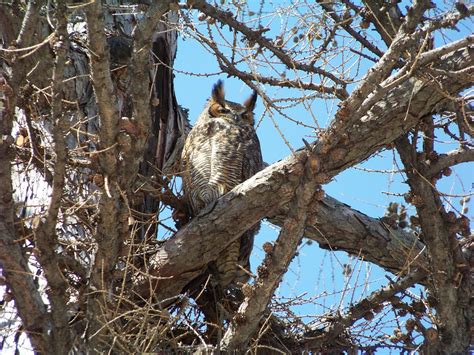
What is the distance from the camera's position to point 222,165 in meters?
3.78

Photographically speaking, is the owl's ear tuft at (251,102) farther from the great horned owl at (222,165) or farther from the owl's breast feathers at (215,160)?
the owl's breast feathers at (215,160)

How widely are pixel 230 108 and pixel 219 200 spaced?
5.00ft

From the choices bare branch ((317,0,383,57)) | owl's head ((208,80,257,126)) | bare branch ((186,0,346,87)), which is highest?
owl's head ((208,80,257,126))

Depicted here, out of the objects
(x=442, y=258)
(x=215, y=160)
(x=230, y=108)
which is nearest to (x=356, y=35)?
(x=442, y=258)

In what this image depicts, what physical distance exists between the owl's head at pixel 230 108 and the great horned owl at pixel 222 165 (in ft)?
0.14

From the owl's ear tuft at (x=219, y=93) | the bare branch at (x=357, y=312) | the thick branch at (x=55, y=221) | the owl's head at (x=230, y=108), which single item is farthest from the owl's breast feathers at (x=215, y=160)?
the thick branch at (x=55, y=221)

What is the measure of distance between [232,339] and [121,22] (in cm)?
181

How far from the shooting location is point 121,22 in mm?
3727

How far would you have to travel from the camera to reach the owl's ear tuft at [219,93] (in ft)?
14.5

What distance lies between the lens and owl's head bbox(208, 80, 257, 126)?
4.26 metres

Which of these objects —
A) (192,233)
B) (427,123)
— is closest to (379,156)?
(427,123)

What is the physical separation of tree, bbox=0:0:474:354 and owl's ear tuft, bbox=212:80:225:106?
3.50 feet

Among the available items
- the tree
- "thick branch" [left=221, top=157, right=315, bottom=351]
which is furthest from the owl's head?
"thick branch" [left=221, top=157, right=315, bottom=351]

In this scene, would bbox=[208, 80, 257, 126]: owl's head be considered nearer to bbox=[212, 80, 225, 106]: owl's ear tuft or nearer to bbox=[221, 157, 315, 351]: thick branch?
bbox=[212, 80, 225, 106]: owl's ear tuft
